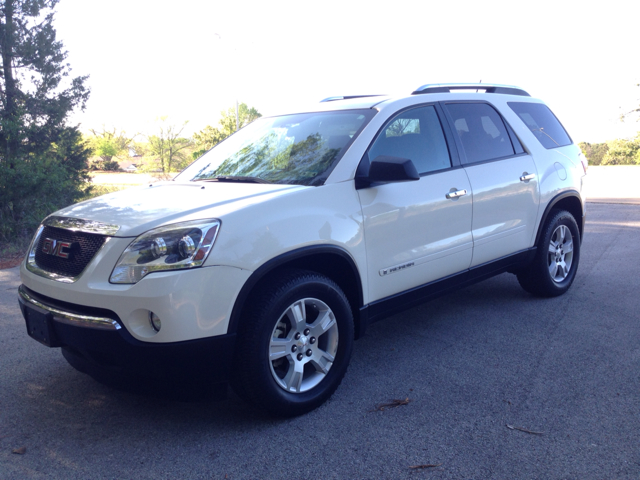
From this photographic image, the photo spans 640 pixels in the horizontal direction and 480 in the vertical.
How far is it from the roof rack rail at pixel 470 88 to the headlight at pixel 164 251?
2316mm

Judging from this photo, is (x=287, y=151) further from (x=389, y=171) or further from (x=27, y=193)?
(x=27, y=193)

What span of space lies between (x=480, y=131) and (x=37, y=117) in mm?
22281

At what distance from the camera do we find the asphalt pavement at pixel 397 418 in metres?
2.66

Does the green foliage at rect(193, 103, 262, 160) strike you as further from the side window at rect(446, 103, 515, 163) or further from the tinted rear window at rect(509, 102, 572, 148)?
the side window at rect(446, 103, 515, 163)

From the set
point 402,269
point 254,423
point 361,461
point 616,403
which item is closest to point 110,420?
point 254,423

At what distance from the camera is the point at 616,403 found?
3.23m

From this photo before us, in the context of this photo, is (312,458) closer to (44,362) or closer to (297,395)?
(297,395)

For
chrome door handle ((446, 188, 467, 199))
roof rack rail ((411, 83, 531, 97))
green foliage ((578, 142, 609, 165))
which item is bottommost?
green foliage ((578, 142, 609, 165))

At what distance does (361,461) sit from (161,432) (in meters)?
1.17

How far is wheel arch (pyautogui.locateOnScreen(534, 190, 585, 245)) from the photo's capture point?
5.09 metres

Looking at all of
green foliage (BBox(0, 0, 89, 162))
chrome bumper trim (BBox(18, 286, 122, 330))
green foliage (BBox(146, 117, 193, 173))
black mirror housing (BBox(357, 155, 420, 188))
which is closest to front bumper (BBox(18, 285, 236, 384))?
chrome bumper trim (BBox(18, 286, 122, 330))

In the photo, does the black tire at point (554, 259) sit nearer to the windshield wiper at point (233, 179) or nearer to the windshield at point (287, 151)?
the windshield at point (287, 151)

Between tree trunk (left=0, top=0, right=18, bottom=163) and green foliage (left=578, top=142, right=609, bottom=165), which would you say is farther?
green foliage (left=578, top=142, right=609, bottom=165)

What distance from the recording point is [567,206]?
5562mm
